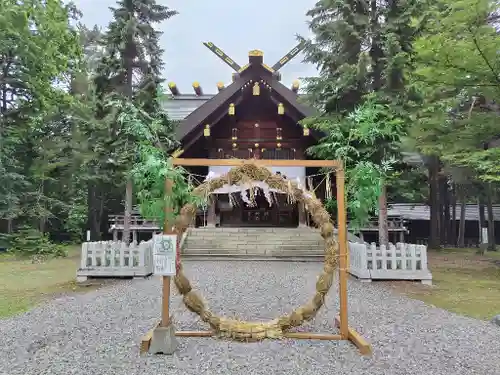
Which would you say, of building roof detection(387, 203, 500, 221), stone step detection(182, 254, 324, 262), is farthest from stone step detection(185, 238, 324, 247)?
building roof detection(387, 203, 500, 221)

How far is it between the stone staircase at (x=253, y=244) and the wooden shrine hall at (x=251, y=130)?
164 centimetres

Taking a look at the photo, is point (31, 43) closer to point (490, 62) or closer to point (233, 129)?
point (233, 129)

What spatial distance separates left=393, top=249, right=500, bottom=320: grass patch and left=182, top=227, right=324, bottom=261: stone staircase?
4.33 meters

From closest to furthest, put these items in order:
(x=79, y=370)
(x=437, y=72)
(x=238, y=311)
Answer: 1. (x=79, y=370)
2. (x=238, y=311)
3. (x=437, y=72)

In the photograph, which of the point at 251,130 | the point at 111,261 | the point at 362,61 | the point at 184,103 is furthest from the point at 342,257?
the point at 184,103

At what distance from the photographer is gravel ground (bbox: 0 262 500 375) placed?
399 cm

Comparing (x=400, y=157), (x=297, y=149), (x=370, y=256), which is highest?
(x=297, y=149)

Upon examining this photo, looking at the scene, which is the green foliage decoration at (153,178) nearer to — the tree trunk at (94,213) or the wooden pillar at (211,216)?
the wooden pillar at (211,216)

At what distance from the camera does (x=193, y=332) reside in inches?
195

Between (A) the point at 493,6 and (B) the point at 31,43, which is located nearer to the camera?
(A) the point at 493,6

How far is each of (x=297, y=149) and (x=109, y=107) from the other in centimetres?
945

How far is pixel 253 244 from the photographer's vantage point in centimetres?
1541

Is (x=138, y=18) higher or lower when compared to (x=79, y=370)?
higher

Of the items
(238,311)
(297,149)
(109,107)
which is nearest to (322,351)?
(238,311)
